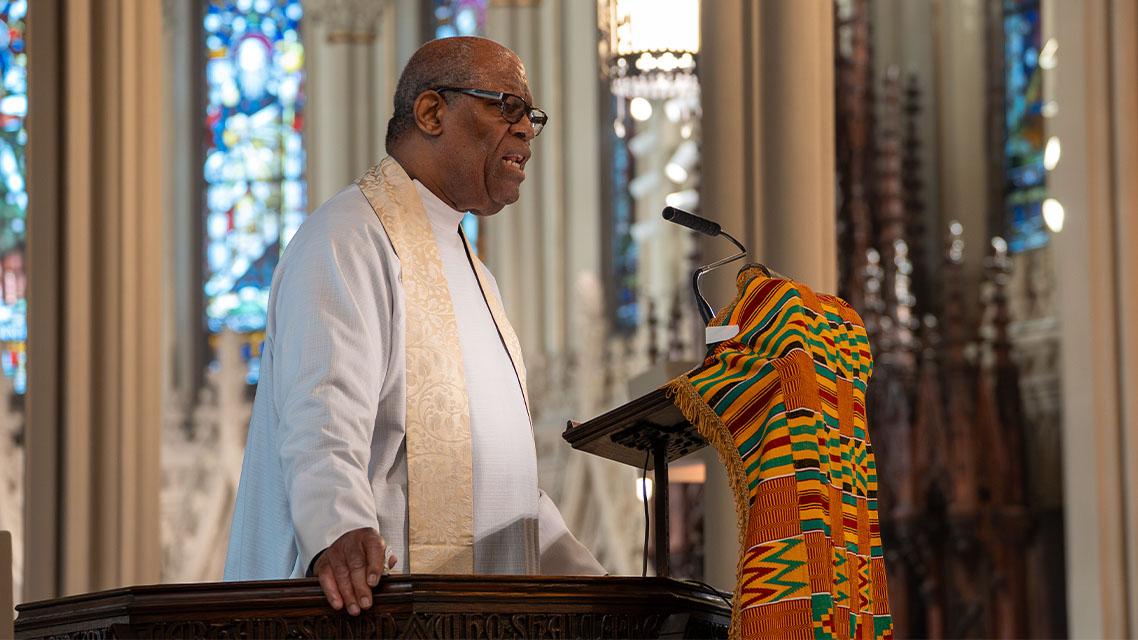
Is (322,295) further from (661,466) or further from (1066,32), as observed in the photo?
(1066,32)

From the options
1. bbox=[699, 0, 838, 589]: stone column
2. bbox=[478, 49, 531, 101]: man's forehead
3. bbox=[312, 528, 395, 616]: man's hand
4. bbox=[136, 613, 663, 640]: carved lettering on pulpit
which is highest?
bbox=[699, 0, 838, 589]: stone column

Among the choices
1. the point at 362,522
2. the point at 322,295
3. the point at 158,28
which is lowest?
the point at 362,522

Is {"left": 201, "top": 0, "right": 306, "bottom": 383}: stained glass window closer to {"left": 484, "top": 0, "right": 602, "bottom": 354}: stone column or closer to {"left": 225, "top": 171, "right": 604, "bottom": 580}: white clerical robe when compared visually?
{"left": 484, "top": 0, "right": 602, "bottom": 354}: stone column

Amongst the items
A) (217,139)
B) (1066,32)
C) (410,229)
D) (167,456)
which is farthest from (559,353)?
(410,229)

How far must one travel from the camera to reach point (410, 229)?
3.11 meters

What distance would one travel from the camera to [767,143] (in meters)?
5.36

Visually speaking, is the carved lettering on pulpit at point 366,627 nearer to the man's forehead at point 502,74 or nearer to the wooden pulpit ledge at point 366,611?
the wooden pulpit ledge at point 366,611

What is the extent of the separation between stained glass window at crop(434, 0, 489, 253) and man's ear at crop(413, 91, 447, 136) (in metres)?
9.59

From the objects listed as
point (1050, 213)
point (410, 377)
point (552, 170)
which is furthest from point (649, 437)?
point (552, 170)

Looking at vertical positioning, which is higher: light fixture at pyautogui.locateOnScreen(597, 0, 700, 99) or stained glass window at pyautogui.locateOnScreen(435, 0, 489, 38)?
stained glass window at pyautogui.locateOnScreen(435, 0, 489, 38)

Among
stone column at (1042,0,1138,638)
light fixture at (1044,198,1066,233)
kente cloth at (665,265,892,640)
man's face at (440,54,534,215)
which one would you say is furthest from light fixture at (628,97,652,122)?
kente cloth at (665,265,892,640)

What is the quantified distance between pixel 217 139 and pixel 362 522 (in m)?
11.4

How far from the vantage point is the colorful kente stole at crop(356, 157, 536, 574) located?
291 cm

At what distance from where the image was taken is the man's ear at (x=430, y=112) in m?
3.10
